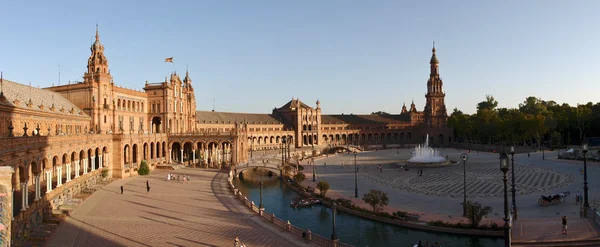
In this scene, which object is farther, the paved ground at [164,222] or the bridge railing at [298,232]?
the paved ground at [164,222]

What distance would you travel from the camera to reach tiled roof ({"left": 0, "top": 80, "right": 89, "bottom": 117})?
1642 inches

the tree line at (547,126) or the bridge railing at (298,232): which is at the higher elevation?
the tree line at (547,126)

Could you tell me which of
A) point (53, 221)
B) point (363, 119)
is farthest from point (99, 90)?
point (363, 119)

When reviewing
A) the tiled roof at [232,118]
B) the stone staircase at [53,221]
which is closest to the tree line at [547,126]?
the tiled roof at [232,118]

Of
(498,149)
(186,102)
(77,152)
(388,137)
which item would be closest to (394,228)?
(77,152)

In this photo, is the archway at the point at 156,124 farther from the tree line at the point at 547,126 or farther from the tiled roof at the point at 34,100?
the tree line at the point at 547,126

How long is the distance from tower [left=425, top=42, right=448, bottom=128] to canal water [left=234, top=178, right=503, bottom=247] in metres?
100

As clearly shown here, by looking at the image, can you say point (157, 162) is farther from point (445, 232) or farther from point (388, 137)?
point (388, 137)

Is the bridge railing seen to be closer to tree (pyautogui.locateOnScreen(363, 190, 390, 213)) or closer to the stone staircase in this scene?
tree (pyautogui.locateOnScreen(363, 190, 390, 213))

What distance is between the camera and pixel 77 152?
139ft

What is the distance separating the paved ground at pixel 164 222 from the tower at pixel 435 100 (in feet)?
341

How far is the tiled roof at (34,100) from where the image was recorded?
41719mm

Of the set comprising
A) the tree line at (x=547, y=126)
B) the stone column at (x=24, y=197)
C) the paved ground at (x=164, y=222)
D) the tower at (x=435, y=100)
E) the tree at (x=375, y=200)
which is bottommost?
the paved ground at (x=164, y=222)

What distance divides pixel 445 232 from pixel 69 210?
3058cm
